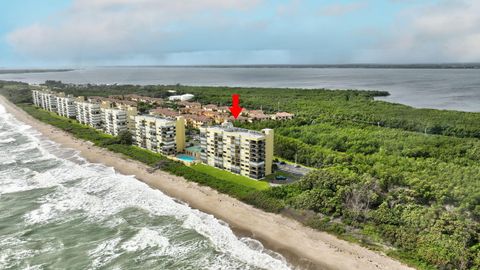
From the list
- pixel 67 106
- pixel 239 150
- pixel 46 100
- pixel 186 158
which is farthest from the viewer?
pixel 46 100

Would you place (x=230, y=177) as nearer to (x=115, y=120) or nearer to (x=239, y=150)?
(x=239, y=150)

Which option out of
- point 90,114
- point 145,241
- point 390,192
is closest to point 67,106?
point 90,114

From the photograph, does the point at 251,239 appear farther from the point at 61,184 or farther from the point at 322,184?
the point at 61,184

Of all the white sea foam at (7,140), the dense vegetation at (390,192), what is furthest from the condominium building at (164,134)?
the white sea foam at (7,140)

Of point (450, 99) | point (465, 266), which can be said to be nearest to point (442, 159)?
point (465, 266)

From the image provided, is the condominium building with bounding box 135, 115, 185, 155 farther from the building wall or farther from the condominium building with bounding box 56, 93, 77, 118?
the condominium building with bounding box 56, 93, 77, 118

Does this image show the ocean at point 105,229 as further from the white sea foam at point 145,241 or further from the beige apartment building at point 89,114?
the beige apartment building at point 89,114
